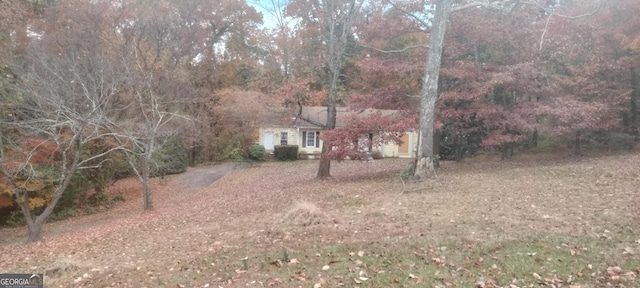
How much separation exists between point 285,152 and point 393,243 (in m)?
24.1

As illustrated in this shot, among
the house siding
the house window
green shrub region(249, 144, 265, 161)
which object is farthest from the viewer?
the house window

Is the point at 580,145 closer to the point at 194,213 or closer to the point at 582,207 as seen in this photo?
the point at 582,207

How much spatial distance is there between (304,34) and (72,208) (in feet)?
43.9

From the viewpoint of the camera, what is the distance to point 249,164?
28.4 metres

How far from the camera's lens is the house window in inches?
1239

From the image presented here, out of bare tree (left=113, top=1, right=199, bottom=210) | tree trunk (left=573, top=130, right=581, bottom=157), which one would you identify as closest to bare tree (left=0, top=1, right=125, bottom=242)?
bare tree (left=113, top=1, right=199, bottom=210)

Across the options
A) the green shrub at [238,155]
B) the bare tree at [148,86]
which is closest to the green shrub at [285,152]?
the green shrub at [238,155]

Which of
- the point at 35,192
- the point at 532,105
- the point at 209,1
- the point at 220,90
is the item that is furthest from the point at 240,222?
the point at 209,1

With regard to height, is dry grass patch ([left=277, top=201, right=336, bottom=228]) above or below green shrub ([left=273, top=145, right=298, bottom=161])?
below

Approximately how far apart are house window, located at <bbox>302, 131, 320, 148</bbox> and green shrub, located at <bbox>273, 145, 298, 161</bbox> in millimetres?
1513

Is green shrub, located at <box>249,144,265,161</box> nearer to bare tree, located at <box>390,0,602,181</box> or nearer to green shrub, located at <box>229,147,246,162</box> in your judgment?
green shrub, located at <box>229,147,246,162</box>

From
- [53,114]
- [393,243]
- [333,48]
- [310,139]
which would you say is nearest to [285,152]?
[310,139]

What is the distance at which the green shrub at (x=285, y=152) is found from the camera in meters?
30.0

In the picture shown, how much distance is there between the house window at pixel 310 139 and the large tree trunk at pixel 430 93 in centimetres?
1979
